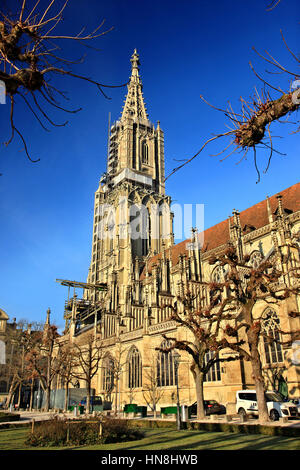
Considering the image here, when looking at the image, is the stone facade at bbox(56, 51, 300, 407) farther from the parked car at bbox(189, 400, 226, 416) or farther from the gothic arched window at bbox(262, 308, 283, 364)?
the parked car at bbox(189, 400, 226, 416)

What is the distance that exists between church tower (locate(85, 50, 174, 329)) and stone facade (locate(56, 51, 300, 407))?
0.52 feet

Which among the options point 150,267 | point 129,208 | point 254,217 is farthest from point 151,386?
point 129,208

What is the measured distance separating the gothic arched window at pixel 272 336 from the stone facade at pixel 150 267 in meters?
0.06

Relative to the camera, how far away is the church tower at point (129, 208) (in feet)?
162

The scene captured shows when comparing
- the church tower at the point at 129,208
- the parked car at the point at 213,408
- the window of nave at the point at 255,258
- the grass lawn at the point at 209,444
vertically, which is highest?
the church tower at the point at 129,208

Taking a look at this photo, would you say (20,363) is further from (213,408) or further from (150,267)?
(213,408)

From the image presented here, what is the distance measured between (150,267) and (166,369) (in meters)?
19.6

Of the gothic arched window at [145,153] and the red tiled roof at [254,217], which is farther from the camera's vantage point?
the gothic arched window at [145,153]

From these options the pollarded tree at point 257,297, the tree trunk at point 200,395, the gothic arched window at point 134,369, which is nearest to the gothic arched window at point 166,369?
the gothic arched window at point 134,369

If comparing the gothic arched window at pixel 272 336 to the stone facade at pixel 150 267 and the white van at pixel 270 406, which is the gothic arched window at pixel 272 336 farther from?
the white van at pixel 270 406

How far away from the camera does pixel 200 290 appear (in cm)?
2938

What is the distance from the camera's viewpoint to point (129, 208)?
174 feet
